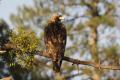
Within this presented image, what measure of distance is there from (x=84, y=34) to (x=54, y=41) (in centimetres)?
1622

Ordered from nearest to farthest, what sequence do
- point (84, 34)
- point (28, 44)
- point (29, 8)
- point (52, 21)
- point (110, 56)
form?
point (28, 44) < point (52, 21) < point (110, 56) < point (84, 34) < point (29, 8)

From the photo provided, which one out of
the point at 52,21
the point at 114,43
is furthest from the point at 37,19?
the point at 52,21

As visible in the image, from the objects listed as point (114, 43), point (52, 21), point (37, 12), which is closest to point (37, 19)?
point (37, 12)

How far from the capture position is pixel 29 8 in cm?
3020

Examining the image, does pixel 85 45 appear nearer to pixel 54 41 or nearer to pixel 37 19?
pixel 37 19

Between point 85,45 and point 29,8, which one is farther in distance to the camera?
point 29,8

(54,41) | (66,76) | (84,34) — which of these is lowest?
(66,76)

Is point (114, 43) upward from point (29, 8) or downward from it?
downward

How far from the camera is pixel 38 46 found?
11500 millimetres

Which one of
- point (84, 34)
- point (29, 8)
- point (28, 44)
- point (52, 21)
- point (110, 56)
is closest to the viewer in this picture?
point (28, 44)

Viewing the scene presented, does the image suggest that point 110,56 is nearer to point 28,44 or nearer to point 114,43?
point 114,43

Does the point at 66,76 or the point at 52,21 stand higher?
the point at 52,21

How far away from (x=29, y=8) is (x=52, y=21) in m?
17.9

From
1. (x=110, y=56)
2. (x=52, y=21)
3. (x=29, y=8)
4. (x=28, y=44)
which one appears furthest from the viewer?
(x=29, y=8)
